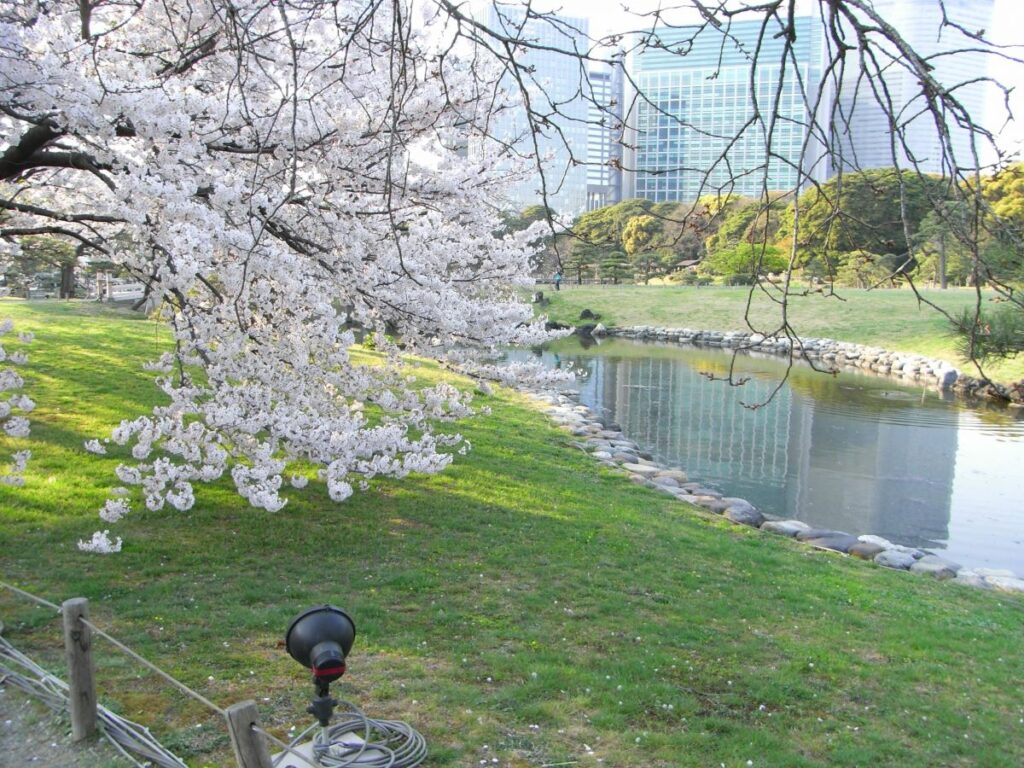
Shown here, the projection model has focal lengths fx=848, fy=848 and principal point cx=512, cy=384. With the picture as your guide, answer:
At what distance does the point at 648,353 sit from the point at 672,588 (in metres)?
21.0

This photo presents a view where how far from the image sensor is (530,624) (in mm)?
5441

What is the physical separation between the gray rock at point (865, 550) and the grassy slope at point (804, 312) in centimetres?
1339

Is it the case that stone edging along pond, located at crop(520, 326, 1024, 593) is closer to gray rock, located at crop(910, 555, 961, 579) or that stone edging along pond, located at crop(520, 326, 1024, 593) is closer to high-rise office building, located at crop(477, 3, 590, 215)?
gray rock, located at crop(910, 555, 961, 579)

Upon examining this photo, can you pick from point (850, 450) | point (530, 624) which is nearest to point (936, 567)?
point (530, 624)

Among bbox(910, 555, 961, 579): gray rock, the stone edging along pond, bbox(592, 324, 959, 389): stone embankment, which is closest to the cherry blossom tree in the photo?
the stone edging along pond

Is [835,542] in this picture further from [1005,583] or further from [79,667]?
[79,667]

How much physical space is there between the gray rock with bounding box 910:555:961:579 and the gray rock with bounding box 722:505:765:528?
1.62 m

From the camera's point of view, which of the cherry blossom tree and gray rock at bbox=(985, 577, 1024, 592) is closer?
the cherry blossom tree

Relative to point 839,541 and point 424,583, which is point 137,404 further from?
point 839,541

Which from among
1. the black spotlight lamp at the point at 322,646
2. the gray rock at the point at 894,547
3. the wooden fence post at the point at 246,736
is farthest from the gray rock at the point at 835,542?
the wooden fence post at the point at 246,736

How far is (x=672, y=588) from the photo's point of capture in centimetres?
638

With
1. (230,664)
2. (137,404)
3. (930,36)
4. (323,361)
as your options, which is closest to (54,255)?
(137,404)

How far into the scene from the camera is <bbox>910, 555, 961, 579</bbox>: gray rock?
7668mm

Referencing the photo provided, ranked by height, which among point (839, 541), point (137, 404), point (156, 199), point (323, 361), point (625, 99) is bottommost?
point (839, 541)
